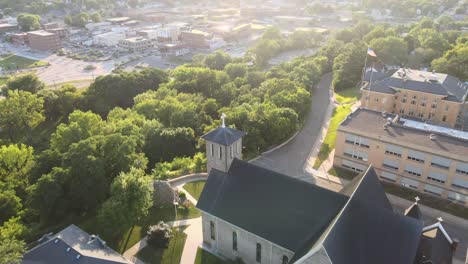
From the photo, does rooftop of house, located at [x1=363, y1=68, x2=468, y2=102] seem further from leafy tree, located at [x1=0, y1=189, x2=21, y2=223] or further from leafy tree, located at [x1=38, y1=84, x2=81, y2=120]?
leafy tree, located at [x1=38, y1=84, x2=81, y2=120]

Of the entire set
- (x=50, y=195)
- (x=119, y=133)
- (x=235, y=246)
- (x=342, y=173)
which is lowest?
(x=342, y=173)

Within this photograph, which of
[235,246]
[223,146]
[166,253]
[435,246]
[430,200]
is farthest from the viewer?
[430,200]

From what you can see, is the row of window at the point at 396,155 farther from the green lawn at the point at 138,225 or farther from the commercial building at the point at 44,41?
the commercial building at the point at 44,41

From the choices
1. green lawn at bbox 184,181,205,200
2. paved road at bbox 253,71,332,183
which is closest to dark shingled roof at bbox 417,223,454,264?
paved road at bbox 253,71,332,183

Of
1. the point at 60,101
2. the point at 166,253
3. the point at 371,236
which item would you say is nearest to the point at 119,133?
the point at 166,253

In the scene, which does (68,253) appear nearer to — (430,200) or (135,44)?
(430,200)

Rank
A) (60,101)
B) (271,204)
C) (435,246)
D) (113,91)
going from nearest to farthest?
Result: (435,246) → (271,204) → (60,101) → (113,91)
